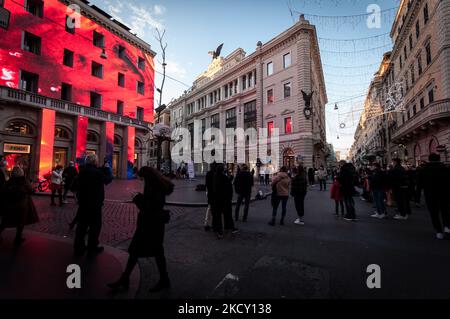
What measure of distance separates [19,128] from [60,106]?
3640 mm

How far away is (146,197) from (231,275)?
5.74 ft

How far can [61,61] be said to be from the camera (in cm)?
2009

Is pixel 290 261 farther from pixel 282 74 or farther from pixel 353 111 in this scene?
pixel 282 74

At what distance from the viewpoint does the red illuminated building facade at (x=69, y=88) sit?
1702cm

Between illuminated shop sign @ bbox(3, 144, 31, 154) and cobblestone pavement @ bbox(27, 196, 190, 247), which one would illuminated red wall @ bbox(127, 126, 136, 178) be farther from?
cobblestone pavement @ bbox(27, 196, 190, 247)

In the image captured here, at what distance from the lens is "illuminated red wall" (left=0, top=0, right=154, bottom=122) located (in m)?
16.8

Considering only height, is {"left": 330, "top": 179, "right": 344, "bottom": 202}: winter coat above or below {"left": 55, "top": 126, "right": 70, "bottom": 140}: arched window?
below

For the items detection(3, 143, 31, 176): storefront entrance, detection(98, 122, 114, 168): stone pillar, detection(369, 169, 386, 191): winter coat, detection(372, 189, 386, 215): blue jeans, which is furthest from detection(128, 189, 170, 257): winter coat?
detection(98, 122, 114, 168): stone pillar

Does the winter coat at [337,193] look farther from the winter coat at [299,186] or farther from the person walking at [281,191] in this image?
the person walking at [281,191]

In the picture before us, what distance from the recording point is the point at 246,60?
113 ft

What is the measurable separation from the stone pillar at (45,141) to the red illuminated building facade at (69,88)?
69mm

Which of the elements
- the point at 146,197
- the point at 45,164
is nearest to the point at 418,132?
the point at 146,197

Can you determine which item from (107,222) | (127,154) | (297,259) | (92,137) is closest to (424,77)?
(297,259)

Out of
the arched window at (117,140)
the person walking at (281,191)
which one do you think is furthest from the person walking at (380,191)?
the arched window at (117,140)
